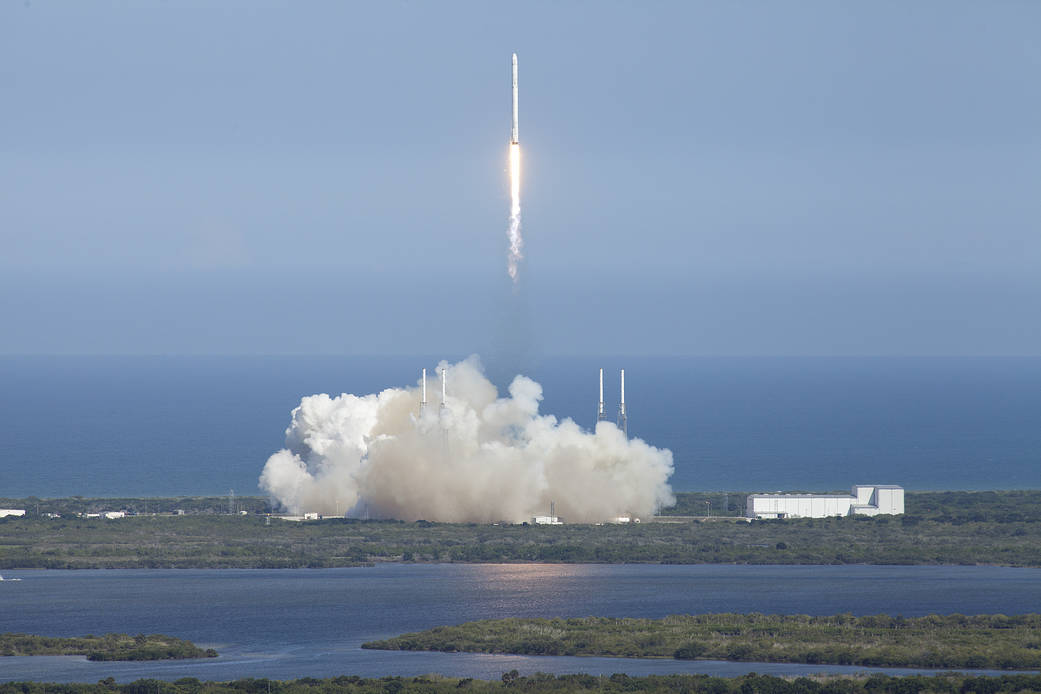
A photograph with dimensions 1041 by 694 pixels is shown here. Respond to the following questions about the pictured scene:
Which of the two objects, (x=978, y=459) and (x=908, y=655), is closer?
(x=908, y=655)

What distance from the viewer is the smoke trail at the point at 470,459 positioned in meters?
97.6

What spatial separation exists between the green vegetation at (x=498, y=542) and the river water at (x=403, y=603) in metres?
1.85

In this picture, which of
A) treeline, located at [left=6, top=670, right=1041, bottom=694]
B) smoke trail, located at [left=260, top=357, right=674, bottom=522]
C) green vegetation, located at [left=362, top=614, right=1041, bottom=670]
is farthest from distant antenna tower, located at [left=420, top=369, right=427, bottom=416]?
treeline, located at [left=6, top=670, right=1041, bottom=694]

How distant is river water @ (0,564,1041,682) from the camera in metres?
63.0

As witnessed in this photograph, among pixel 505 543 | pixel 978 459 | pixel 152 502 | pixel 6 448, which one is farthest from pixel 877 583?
pixel 6 448

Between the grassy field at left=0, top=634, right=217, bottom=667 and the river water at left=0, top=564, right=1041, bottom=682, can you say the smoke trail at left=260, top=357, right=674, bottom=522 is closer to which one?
the river water at left=0, top=564, right=1041, bottom=682

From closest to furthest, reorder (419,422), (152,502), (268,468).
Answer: (419,422) < (268,468) < (152,502)

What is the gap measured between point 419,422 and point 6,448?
88605mm

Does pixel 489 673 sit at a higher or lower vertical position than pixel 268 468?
lower

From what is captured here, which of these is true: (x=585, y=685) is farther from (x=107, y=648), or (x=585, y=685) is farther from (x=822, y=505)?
(x=822, y=505)

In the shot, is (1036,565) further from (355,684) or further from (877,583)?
(355,684)

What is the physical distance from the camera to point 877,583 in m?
85.2

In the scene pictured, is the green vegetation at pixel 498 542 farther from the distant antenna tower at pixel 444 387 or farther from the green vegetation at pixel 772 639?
the green vegetation at pixel 772 639

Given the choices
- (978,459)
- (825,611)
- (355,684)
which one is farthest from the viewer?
(978,459)
